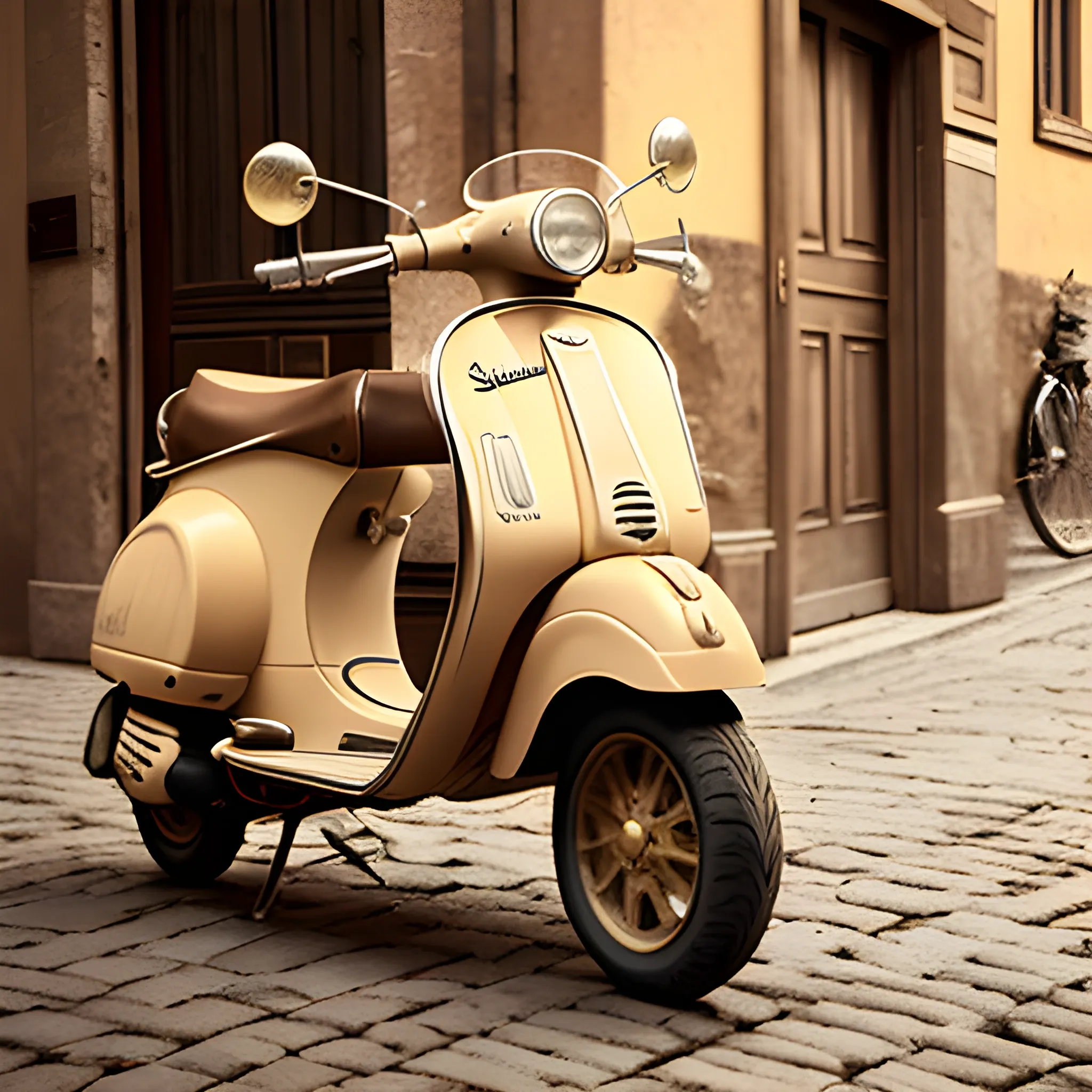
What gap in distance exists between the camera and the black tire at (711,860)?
9.74 feet

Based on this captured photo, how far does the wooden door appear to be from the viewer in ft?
27.1

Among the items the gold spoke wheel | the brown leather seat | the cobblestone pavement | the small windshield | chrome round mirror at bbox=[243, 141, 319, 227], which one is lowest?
the cobblestone pavement

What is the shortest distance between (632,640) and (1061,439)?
7.80 m

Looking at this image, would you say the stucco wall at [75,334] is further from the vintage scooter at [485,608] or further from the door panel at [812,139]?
the vintage scooter at [485,608]

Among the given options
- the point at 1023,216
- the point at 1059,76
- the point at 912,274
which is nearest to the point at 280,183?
the point at 912,274

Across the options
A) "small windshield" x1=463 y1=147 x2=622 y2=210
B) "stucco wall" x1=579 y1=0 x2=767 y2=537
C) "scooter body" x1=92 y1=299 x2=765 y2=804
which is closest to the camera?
"scooter body" x1=92 y1=299 x2=765 y2=804

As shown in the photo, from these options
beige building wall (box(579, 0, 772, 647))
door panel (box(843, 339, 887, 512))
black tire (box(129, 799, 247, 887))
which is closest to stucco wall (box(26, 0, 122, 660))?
beige building wall (box(579, 0, 772, 647))

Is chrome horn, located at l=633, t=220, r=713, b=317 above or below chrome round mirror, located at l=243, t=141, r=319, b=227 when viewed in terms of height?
below

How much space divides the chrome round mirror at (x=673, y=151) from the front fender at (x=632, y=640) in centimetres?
99

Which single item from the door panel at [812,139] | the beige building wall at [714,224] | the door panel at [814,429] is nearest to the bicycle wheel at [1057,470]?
the door panel at [814,429]

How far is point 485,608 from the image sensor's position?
129 inches

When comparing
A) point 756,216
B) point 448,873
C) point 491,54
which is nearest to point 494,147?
point 491,54

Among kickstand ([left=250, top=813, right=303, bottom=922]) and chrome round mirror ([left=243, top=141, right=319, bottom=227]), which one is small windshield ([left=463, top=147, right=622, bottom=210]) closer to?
chrome round mirror ([left=243, top=141, right=319, bottom=227])

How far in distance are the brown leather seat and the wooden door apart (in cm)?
424
